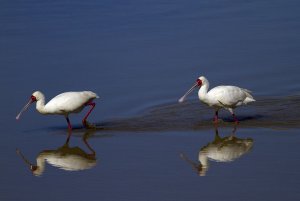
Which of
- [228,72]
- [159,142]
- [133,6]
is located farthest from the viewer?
[133,6]

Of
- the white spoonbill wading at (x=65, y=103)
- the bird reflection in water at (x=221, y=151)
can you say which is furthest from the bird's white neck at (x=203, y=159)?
the white spoonbill wading at (x=65, y=103)

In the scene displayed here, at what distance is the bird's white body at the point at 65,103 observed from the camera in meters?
15.4

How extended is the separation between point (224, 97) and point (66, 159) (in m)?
3.21

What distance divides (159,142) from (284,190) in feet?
11.2

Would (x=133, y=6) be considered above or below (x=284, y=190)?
above

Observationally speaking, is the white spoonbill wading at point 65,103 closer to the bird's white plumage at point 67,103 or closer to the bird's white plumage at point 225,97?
the bird's white plumage at point 67,103

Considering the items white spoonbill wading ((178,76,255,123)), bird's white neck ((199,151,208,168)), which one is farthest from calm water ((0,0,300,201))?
white spoonbill wading ((178,76,255,123))

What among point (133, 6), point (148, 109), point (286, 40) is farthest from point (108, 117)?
point (133, 6)

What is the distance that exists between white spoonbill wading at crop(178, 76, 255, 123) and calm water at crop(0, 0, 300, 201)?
1.03 ft

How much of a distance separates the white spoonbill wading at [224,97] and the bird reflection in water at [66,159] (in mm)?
2324

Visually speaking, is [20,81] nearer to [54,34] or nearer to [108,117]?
[108,117]

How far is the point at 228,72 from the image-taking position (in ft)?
60.4

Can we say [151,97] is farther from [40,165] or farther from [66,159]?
[40,165]

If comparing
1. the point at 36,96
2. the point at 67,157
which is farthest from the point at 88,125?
the point at 67,157
